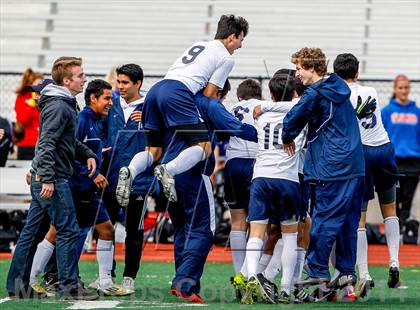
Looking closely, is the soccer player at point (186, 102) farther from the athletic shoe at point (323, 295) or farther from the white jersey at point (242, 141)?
the athletic shoe at point (323, 295)

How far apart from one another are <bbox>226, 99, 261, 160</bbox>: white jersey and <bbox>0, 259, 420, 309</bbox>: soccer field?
3.92ft

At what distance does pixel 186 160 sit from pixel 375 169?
2084 millimetres

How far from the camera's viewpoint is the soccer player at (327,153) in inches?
322

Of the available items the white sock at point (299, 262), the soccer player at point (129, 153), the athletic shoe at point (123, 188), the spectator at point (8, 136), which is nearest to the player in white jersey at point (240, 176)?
the white sock at point (299, 262)

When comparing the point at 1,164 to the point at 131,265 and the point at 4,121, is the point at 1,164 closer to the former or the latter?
the point at 4,121

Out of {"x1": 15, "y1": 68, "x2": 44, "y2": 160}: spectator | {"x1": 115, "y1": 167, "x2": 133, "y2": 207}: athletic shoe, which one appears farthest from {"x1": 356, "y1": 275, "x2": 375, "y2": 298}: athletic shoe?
{"x1": 15, "y1": 68, "x2": 44, "y2": 160}: spectator

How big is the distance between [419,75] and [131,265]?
10485 mm

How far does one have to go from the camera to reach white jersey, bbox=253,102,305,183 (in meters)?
8.62

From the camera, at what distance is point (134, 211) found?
9.32 metres

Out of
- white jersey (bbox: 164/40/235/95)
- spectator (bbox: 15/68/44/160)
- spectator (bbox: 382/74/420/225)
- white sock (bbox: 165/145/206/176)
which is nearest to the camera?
white sock (bbox: 165/145/206/176)

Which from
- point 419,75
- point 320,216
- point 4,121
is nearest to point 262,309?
point 320,216

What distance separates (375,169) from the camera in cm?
973

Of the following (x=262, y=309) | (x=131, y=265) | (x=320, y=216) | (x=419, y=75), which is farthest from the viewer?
(x=419, y=75)

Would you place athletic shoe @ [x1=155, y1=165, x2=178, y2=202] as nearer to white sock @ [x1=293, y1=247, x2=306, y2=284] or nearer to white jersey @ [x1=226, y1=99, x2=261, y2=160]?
white jersey @ [x1=226, y1=99, x2=261, y2=160]
